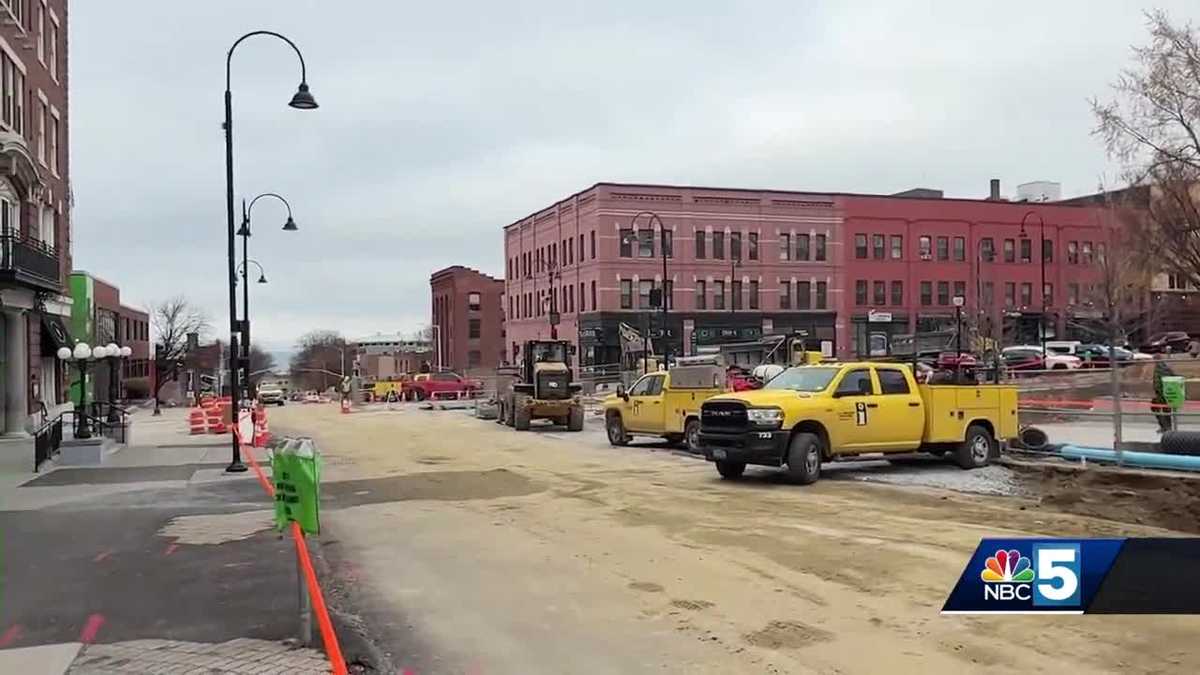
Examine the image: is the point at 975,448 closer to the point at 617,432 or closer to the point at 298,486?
the point at 617,432

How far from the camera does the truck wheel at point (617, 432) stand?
89.4ft

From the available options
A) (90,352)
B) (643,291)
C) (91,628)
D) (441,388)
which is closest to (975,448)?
(91,628)

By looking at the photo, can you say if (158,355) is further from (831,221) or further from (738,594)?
(738,594)

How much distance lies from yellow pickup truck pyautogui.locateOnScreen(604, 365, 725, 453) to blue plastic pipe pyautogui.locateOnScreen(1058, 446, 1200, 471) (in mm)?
8219

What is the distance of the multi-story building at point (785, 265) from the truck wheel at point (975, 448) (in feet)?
145

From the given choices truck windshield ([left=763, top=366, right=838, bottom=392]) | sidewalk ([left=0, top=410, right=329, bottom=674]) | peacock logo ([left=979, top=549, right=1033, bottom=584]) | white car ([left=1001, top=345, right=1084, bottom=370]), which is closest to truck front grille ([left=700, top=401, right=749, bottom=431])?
truck windshield ([left=763, top=366, right=838, bottom=392])

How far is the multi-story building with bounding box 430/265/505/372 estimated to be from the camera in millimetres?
109750

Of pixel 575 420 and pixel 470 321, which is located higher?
pixel 470 321

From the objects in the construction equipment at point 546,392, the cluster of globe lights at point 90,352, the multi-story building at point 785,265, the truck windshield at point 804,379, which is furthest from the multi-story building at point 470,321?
the truck windshield at point 804,379

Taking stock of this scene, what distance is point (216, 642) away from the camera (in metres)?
7.20

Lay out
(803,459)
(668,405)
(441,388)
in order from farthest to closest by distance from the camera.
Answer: (441,388), (668,405), (803,459)

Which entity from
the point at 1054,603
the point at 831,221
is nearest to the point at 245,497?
the point at 1054,603

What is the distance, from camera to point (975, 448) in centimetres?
1892

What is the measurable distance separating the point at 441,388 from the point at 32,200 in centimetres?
4065
